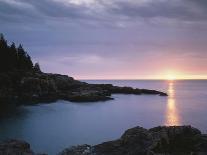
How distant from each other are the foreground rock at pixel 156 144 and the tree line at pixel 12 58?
251 ft

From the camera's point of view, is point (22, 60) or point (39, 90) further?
point (22, 60)

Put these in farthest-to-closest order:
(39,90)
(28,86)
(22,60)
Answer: (22,60)
(39,90)
(28,86)

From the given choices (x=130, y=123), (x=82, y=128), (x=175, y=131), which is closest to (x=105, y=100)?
(x=130, y=123)

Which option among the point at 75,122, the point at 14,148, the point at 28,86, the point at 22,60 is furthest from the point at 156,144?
the point at 22,60

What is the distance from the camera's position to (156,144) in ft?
107

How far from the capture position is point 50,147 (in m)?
46.9

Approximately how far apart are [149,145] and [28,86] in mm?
72534

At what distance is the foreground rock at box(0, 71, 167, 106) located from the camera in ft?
311

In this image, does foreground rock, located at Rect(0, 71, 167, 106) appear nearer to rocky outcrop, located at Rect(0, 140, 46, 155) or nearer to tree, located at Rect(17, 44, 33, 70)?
tree, located at Rect(17, 44, 33, 70)

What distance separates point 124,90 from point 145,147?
412ft

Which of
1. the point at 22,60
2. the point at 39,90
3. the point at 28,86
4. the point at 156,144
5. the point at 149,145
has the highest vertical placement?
the point at 22,60

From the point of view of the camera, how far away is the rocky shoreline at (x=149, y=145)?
31938 millimetres

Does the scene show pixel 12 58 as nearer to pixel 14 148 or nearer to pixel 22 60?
pixel 22 60

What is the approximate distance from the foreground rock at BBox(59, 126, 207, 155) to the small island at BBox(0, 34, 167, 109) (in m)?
56.4
